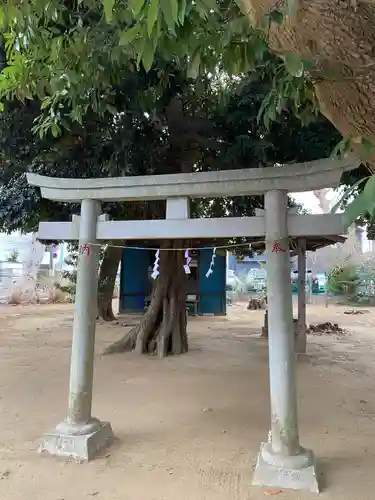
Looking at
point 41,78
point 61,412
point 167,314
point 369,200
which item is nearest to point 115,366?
point 167,314

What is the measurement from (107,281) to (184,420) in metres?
10.3

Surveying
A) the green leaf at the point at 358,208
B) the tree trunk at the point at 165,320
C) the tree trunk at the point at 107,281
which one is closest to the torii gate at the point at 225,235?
the green leaf at the point at 358,208

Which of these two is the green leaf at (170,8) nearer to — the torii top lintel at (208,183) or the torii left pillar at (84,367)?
the torii top lintel at (208,183)

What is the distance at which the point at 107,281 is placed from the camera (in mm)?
15102

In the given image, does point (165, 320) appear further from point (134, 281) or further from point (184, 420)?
point (134, 281)

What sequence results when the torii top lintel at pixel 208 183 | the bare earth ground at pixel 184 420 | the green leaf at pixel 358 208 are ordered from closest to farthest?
the green leaf at pixel 358 208, the bare earth ground at pixel 184 420, the torii top lintel at pixel 208 183

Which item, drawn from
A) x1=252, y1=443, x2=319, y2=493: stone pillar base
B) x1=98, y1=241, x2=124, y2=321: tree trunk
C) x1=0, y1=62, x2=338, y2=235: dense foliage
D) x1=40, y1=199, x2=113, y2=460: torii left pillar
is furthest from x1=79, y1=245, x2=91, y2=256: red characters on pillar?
x1=98, y1=241, x2=124, y2=321: tree trunk

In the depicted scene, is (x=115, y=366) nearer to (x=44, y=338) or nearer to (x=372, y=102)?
(x=44, y=338)

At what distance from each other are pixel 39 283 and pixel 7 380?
17.4 metres

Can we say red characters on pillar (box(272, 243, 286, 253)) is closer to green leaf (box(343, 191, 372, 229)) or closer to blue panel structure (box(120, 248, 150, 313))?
green leaf (box(343, 191, 372, 229))

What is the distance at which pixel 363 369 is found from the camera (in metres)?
8.10

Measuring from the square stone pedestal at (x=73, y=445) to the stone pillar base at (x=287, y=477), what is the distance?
1.46 m

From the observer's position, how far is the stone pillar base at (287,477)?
344cm

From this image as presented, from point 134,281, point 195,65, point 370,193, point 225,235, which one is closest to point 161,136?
point 225,235
